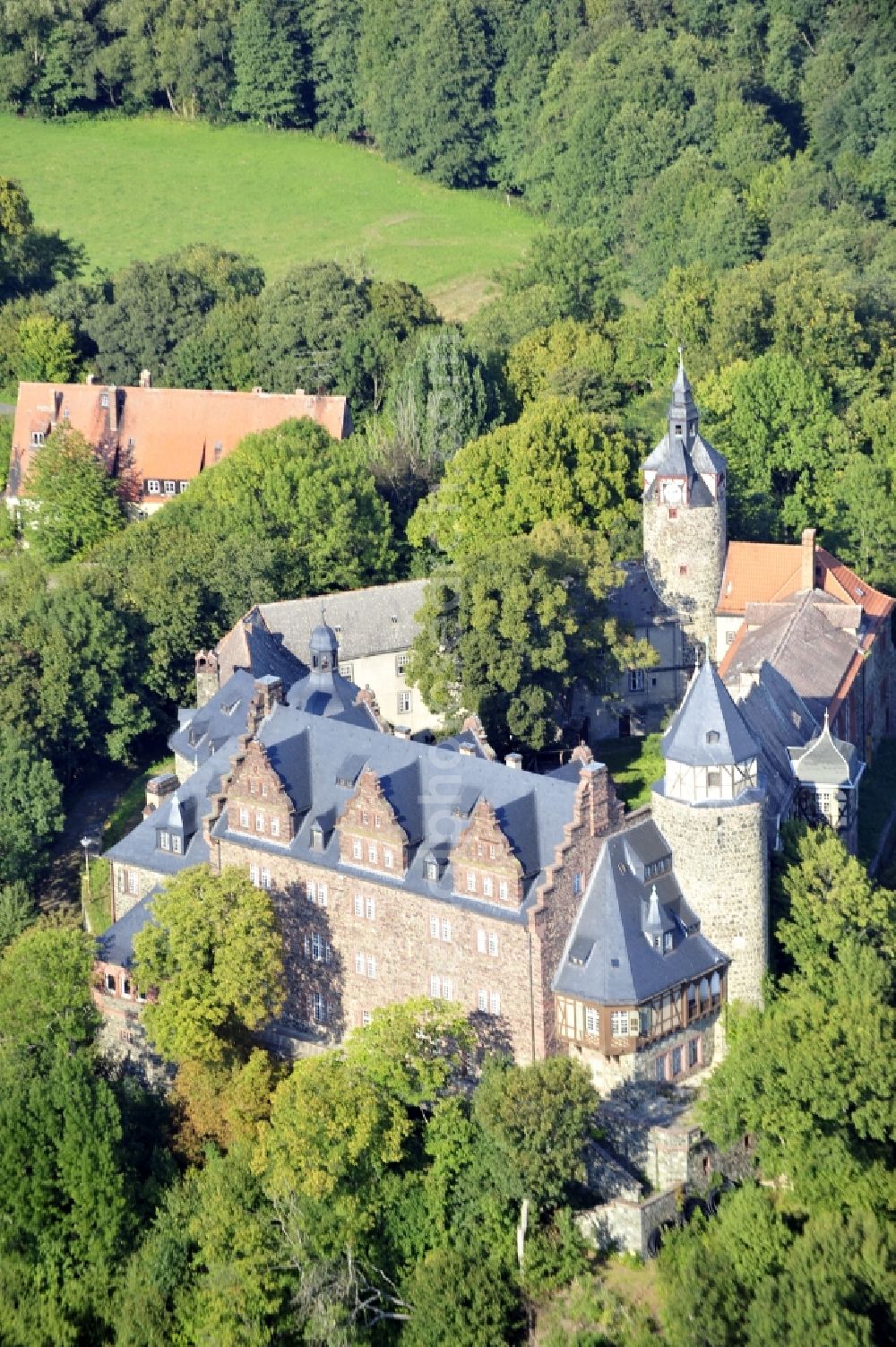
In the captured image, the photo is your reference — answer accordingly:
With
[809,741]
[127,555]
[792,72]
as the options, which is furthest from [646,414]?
[792,72]

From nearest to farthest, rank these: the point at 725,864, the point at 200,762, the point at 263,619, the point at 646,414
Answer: the point at 725,864 → the point at 200,762 → the point at 263,619 → the point at 646,414

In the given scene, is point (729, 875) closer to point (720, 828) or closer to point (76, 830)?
point (720, 828)

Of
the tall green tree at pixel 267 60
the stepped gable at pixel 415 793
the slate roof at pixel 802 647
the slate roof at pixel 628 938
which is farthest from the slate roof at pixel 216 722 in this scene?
the tall green tree at pixel 267 60

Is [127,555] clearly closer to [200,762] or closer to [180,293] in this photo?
[200,762]

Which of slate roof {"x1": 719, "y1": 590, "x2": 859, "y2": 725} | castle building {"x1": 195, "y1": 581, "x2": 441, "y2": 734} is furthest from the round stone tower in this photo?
castle building {"x1": 195, "y1": 581, "x2": 441, "y2": 734}

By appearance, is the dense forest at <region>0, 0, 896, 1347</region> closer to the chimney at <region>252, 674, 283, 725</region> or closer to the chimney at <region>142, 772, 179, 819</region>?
the chimney at <region>142, 772, 179, 819</region>

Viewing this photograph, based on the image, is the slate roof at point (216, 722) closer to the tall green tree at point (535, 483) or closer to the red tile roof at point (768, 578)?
the tall green tree at point (535, 483)
